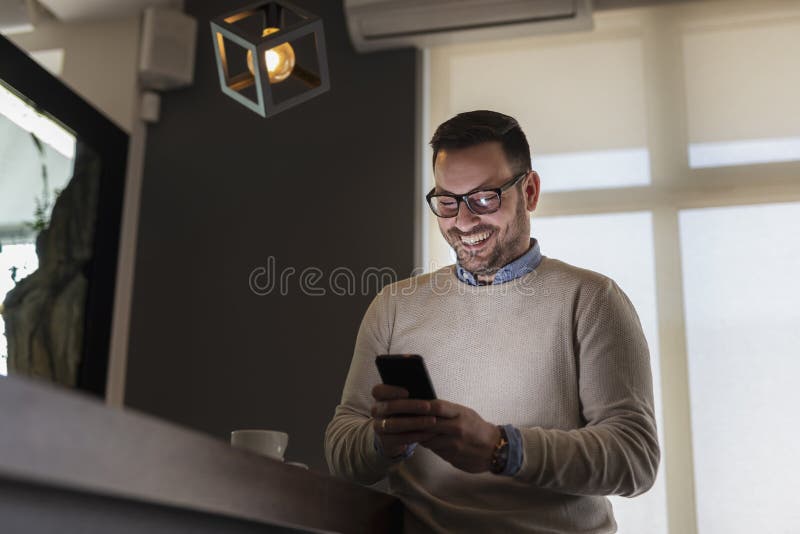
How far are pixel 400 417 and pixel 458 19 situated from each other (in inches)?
79.4

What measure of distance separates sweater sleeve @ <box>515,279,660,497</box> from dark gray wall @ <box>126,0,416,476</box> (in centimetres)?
143

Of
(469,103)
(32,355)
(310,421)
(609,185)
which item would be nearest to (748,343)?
(609,185)

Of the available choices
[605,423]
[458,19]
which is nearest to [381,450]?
[605,423]

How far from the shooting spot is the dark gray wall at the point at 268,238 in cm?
301

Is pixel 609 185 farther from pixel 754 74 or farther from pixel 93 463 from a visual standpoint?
pixel 93 463

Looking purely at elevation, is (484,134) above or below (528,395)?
above

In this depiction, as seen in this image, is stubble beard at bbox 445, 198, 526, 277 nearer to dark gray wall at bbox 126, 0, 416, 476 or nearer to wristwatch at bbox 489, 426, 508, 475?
wristwatch at bbox 489, 426, 508, 475

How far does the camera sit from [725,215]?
9.23ft

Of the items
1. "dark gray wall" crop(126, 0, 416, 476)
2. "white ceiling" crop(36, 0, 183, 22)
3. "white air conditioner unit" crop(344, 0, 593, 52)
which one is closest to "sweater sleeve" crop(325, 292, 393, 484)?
"dark gray wall" crop(126, 0, 416, 476)

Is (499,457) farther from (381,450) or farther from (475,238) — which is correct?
(475,238)

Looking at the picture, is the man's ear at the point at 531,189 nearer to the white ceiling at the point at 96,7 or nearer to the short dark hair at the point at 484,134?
the short dark hair at the point at 484,134

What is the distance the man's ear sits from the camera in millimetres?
1842

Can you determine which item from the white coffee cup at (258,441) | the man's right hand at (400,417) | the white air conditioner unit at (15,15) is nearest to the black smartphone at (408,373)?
the man's right hand at (400,417)

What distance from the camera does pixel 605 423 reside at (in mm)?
1430
